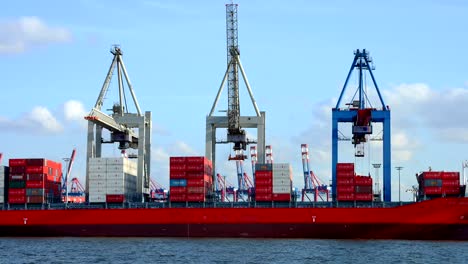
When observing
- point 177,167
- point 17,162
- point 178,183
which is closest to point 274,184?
point 178,183

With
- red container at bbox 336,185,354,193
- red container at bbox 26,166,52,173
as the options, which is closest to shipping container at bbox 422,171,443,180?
red container at bbox 336,185,354,193

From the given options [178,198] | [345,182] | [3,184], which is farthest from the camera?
[3,184]

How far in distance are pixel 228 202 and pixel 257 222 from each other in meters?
4.58

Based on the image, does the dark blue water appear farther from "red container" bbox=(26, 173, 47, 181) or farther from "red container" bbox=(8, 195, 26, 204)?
"red container" bbox=(26, 173, 47, 181)

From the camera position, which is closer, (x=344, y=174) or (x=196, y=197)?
(x=344, y=174)

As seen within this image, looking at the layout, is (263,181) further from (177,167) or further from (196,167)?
(177,167)

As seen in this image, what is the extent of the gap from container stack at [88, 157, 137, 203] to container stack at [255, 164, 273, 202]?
1312 cm

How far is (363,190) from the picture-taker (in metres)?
77.4

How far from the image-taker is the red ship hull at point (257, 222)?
74625mm

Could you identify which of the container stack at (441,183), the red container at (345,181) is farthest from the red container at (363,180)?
the container stack at (441,183)

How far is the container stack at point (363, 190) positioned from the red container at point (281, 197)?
622 centimetres

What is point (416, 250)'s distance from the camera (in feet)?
209

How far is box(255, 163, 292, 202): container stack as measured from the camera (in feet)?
259

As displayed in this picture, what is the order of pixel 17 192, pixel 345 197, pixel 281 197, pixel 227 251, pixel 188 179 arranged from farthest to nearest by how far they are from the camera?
pixel 17 192, pixel 188 179, pixel 281 197, pixel 345 197, pixel 227 251
